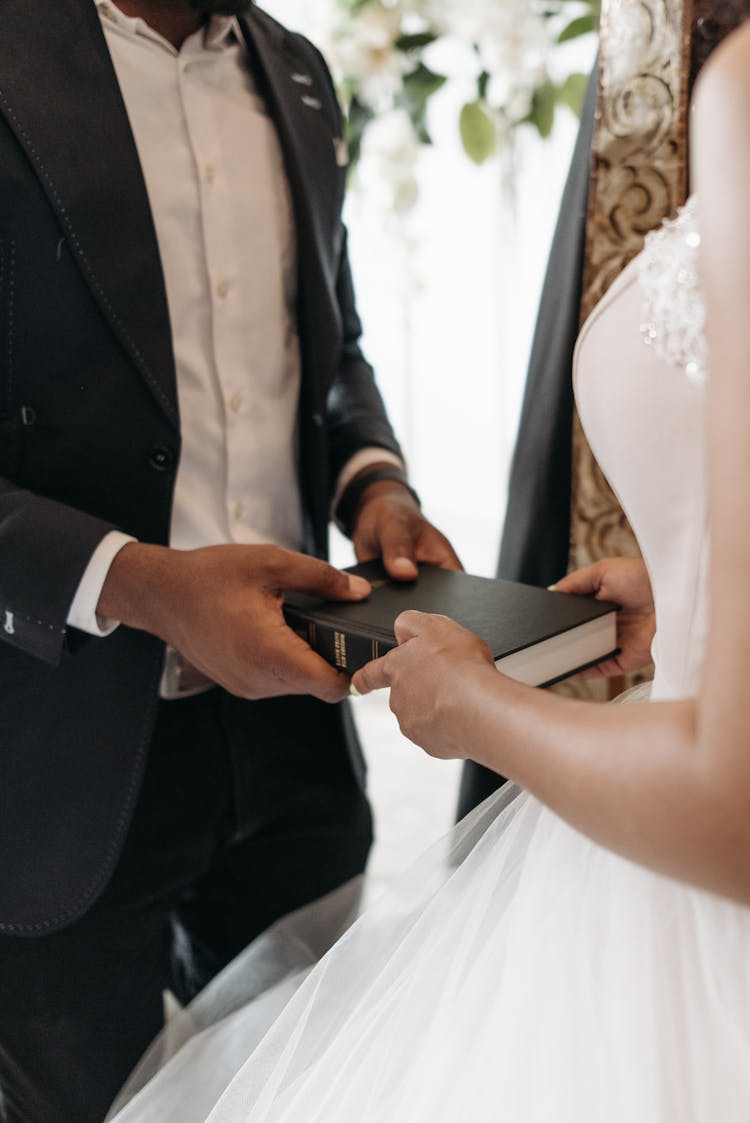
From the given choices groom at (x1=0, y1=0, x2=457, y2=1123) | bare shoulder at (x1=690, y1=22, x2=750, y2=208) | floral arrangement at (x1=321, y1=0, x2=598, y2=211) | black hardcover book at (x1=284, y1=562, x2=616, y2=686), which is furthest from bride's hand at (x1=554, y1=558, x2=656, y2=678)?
floral arrangement at (x1=321, y1=0, x2=598, y2=211)

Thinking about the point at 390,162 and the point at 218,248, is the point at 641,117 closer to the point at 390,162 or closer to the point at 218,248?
the point at 218,248

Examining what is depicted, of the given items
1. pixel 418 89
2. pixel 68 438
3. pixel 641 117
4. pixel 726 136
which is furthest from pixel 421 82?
pixel 726 136

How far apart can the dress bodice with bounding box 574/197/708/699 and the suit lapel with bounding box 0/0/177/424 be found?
461 mm

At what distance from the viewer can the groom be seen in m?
0.90

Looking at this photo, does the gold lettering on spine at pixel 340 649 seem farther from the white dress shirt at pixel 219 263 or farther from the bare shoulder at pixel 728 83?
the bare shoulder at pixel 728 83

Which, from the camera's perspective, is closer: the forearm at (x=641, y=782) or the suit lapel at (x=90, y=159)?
the forearm at (x=641, y=782)

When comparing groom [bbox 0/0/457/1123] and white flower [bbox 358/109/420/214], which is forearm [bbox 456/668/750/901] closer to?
groom [bbox 0/0/457/1123]

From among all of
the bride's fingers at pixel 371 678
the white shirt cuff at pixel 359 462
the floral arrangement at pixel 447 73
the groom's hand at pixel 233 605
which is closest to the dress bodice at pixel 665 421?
the bride's fingers at pixel 371 678

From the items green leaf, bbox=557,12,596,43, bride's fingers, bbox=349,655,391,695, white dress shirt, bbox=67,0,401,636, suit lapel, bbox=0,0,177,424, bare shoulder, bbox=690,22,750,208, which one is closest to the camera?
bare shoulder, bbox=690,22,750,208

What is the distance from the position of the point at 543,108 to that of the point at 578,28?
5.7 inches

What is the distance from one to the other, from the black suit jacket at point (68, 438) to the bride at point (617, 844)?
1.04 ft

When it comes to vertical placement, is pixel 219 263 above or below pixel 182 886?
above

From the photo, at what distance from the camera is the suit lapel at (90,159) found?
0.89 m

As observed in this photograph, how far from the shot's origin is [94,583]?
90cm
